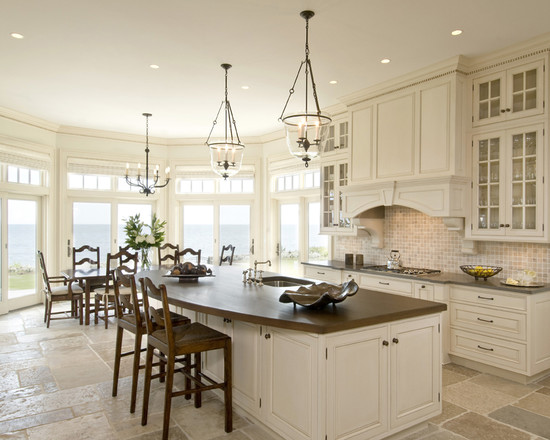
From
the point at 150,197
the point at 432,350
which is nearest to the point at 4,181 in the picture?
the point at 150,197

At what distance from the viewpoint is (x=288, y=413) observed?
241cm

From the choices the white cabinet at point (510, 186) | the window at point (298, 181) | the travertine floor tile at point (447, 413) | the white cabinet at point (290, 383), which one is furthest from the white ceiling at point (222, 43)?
the travertine floor tile at point (447, 413)

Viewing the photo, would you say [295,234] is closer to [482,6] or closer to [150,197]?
[150,197]

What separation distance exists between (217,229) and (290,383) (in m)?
5.72

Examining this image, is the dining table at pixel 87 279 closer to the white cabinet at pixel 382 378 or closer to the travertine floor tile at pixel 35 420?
the travertine floor tile at pixel 35 420

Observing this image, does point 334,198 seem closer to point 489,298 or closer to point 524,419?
point 489,298

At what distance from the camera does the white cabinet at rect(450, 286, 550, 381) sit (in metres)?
3.50

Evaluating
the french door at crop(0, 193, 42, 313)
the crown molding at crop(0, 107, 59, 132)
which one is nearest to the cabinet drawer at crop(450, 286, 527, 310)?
the french door at crop(0, 193, 42, 313)

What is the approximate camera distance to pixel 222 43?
379cm

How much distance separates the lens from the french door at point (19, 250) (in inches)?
244

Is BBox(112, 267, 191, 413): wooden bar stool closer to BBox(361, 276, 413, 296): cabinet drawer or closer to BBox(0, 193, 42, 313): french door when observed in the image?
BBox(361, 276, 413, 296): cabinet drawer

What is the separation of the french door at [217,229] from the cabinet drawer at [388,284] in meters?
3.35

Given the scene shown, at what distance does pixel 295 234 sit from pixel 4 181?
4597mm

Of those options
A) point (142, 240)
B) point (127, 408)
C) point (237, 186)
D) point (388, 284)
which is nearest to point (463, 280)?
point (388, 284)
